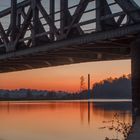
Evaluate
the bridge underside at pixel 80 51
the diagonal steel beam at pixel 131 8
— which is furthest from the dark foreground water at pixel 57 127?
the diagonal steel beam at pixel 131 8

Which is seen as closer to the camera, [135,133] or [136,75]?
[135,133]

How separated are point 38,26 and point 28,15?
1.14 m

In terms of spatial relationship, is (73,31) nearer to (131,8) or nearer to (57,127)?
(131,8)

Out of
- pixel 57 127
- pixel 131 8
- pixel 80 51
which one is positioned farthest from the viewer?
pixel 57 127

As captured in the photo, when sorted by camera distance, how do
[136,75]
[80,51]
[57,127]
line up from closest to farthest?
1. [136,75]
2. [80,51]
3. [57,127]

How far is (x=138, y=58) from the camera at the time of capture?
19.4m

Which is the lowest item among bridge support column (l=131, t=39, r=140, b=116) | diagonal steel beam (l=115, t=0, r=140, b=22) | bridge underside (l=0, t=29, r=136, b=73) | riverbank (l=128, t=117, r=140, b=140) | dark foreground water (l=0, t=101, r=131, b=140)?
dark foreground water (l=0, t=101, r=131, b=140)

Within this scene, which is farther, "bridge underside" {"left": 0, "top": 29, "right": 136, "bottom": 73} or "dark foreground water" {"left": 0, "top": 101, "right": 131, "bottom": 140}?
"dark foreground water" {"left": 0, "top": 101, "right": 131, "bottom": 140}

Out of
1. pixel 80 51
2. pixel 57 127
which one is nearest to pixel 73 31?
pixel 80 51

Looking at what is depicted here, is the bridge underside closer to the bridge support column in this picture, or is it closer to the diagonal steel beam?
the bridge support column

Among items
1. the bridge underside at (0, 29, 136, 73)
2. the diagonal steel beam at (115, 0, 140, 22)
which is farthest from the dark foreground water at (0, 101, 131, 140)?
the diagonal steel beam at (115, 0, 140, 22)

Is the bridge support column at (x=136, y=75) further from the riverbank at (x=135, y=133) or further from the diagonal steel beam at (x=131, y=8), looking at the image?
the riverbank at (x=135, y=133)

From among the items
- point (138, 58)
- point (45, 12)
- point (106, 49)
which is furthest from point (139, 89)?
point (45, 12)

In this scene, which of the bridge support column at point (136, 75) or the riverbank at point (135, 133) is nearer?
the riverbank at point (135, 133)
